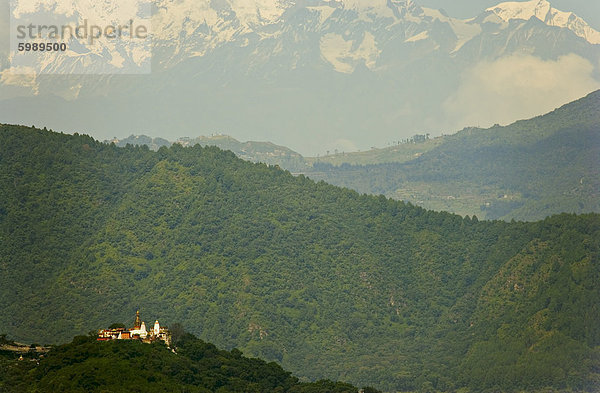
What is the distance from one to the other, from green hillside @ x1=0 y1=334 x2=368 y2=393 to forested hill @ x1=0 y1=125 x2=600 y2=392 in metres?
27.6

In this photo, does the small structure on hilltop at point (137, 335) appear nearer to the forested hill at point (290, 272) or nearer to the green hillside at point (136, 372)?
the green hillside at point (136, 372)

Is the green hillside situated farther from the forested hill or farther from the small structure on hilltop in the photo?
the forested hill

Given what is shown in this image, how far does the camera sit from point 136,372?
11394cm

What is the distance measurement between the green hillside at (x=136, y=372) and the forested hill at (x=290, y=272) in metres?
27.6

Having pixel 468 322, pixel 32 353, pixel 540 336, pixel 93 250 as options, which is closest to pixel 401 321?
pixel 468 322

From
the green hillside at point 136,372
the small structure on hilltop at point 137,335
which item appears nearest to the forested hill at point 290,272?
the small structure on hilltop at point 137,335

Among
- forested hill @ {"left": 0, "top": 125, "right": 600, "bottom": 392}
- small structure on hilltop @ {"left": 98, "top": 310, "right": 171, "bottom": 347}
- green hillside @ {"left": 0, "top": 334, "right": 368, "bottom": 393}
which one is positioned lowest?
green hillside @ {"left": 0, "top": 334, "right": 368, "bottom": 393}

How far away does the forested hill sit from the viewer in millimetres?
156625

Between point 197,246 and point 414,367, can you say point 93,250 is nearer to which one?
point 197,246

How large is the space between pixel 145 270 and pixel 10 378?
6085 cm

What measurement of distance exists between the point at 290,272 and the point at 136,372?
67762mm

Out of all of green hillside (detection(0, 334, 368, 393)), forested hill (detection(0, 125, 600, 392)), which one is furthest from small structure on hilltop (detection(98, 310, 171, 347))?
forested hill (detection(0, 125, 600, 392))

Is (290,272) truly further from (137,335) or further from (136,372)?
(136,372)

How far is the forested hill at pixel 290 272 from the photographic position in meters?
157
